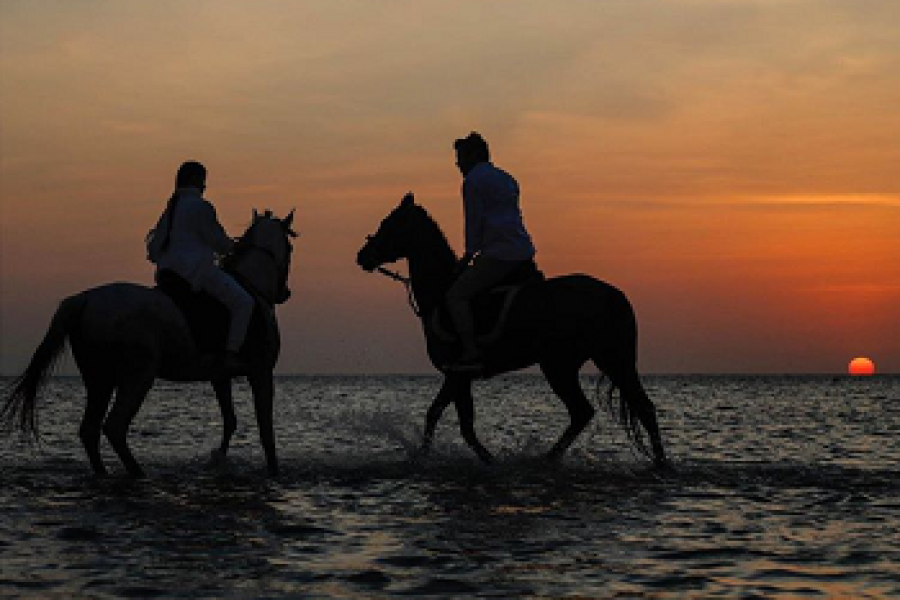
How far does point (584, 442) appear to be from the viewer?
2148 cm

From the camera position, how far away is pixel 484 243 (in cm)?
1304

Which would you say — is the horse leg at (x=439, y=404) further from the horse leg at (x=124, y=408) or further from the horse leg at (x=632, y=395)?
the horse leg at (x=124, y=408)

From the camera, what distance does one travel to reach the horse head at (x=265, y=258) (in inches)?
508

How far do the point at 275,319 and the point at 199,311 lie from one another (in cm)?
95

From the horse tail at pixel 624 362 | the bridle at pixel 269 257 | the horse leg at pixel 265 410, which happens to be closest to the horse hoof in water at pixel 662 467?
the horse tail at pixel 624 362

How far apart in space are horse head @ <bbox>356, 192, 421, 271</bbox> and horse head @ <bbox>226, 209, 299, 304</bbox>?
0.96 metres

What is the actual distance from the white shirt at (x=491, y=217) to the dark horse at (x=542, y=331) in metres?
0.51

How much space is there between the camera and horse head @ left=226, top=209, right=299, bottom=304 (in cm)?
1290

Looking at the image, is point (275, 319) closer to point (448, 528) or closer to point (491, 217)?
point (491, 217)

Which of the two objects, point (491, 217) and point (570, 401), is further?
point (570, 401)

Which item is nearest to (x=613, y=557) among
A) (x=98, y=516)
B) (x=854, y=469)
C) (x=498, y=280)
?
(x=98, y=516)

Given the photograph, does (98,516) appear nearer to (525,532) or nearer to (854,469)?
(525,532)

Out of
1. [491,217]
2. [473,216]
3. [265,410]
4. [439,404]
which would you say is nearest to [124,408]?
[265,410]

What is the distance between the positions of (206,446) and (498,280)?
8.35 meters
